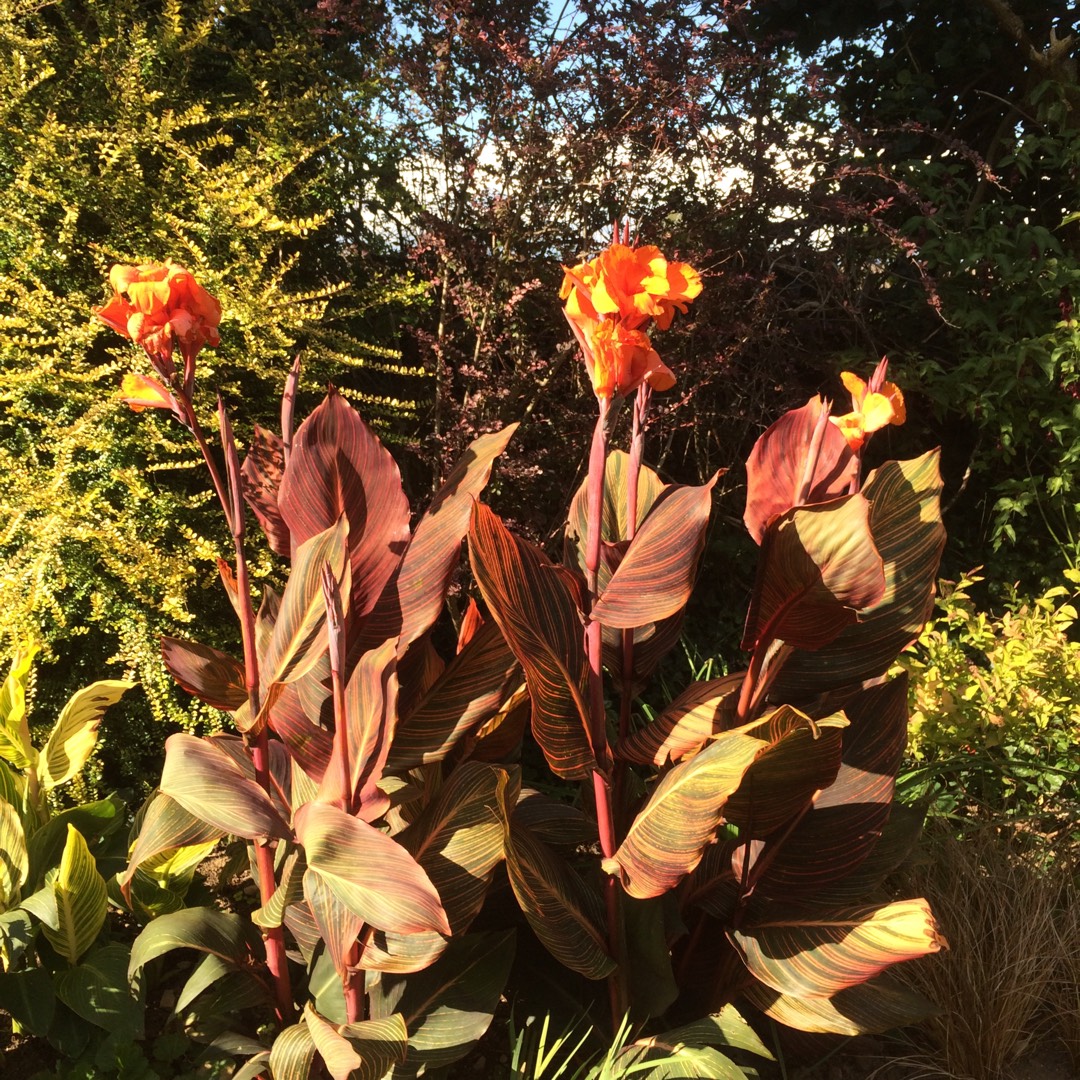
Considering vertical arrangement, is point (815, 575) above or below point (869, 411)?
below

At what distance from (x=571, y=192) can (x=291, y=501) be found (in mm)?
1890

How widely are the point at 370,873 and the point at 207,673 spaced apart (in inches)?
20.2

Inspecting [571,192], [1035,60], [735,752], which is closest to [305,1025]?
[735,752]

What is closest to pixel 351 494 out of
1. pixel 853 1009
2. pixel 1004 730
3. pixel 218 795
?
pixel 218 795

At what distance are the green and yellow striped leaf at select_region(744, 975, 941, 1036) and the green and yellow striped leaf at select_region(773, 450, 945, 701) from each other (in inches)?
20.8

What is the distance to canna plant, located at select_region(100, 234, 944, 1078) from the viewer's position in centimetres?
133

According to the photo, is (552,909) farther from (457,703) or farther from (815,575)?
(815,575)

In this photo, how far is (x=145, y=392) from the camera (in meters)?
1.42

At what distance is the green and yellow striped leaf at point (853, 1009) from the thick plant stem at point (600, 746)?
0.84ft

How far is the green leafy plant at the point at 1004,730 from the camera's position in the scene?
2.46m

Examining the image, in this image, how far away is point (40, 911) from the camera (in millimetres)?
1732

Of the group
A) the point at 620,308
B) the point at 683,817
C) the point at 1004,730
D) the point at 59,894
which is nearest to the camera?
the point at 620,308

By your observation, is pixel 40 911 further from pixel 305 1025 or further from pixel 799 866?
pixel 799 866

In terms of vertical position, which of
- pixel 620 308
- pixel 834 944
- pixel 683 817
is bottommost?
pixel 834 944
